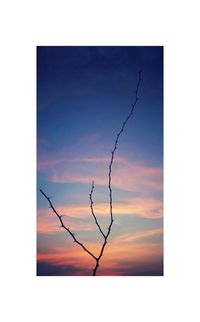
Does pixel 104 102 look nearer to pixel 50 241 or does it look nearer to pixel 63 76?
pixel 63 76

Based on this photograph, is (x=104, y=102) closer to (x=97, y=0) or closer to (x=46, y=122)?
(x=46, y=122)
